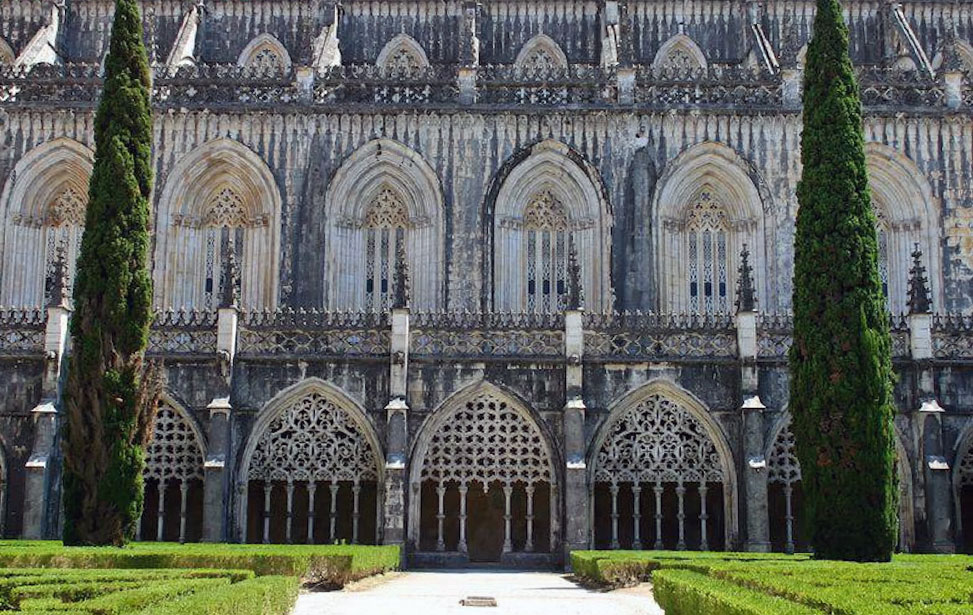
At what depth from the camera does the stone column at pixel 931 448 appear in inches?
1093

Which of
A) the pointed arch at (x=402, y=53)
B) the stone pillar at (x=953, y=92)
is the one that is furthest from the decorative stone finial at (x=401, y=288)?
the stone pillar at (x=953, y=92)

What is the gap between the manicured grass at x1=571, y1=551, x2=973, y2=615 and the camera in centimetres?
1209

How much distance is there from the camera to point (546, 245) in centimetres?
3662

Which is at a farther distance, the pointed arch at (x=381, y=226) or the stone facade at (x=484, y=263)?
the pointed arch at (x=381, y=226)

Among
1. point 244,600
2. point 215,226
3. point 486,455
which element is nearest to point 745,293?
point 486,455

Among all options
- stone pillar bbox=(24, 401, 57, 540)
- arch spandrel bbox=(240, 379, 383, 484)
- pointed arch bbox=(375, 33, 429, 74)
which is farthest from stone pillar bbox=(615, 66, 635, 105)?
stone pillar bbox=(24, 401, 57, 540)

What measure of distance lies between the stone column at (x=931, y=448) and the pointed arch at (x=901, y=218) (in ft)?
23.1

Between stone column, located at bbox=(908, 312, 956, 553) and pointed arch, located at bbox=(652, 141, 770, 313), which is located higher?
pointed arch, located at bbox=(652, 141, 770, 313)

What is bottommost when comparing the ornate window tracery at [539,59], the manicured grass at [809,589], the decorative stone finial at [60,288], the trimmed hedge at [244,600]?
the trimmed hedge at [244,600]

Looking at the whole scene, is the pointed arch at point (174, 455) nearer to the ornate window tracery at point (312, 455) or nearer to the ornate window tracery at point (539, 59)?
the ornate window tracery at point (312, 455)

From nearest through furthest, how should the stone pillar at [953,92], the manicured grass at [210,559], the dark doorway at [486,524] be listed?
the manicured grass at [210,559] → the dark doorway at [486,524] → the stone pillar at [953,92]

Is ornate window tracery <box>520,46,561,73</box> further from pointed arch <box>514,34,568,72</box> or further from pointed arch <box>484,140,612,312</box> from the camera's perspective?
pointed arch <box>484,140,612,312</box>

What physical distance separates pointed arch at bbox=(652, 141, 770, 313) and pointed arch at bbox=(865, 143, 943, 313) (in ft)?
11.5

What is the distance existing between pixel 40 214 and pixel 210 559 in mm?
18306
